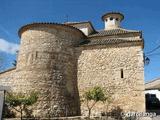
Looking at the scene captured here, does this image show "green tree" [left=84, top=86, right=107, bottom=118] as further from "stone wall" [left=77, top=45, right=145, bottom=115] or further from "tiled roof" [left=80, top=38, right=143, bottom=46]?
"tiled roof" [left=80, top=38, right=143, bottom=46]

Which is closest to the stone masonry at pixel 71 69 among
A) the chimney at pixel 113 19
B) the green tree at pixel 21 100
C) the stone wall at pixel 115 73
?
the stone wall at pixel 115 73

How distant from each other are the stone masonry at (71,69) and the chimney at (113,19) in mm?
4156

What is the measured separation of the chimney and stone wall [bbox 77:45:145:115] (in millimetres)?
5651

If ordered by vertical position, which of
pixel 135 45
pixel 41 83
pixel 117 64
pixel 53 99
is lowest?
pixel 53 99

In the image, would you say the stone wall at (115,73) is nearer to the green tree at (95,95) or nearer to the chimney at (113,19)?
the green tree at (95,95)

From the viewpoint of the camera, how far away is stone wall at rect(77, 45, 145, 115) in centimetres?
1739

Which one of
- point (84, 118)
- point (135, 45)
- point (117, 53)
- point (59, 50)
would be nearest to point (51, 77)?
point (59, 50)

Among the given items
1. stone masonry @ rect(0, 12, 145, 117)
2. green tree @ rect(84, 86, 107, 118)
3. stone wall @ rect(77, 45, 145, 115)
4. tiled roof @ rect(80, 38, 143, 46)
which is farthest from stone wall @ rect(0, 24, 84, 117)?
green tree @ rect(84, 86, 107, 118)

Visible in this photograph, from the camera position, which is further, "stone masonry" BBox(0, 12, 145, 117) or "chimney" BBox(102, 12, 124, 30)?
"chimney" BBox(102, 12, 124, 30)

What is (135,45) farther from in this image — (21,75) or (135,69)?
(21,75)

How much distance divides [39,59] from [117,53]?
18.5 ft

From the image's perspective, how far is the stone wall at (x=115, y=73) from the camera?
1739 cm

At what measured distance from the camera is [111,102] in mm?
17781

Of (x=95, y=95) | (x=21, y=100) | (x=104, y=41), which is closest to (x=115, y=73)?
(x=95, y=95)
